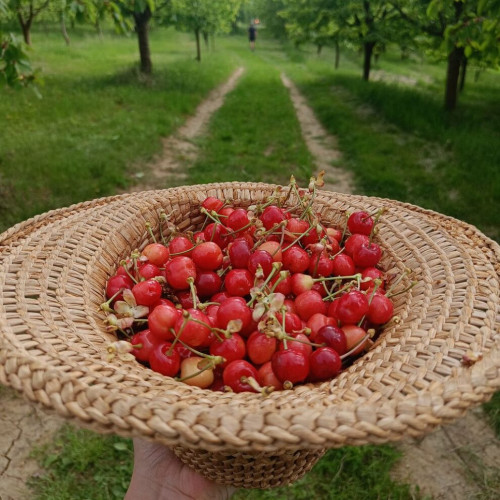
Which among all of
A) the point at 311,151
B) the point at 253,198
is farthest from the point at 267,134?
the point at 253,198

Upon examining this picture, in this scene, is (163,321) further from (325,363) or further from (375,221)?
(375,221)

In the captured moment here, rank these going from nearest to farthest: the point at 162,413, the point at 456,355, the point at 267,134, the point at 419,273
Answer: the point at 162,413 < the point at 456,355 < the point at 419,273 < the point at 267,134

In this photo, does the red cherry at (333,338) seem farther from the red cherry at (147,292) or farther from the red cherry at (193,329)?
the red cherry at (147,292)

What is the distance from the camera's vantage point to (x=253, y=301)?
5.36 ft

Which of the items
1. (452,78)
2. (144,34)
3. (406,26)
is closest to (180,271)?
(452,78)

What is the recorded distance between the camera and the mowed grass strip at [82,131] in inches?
194

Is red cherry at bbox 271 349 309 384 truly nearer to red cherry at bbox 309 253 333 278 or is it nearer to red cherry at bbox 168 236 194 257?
red cherry at bbox 309 253 333 278

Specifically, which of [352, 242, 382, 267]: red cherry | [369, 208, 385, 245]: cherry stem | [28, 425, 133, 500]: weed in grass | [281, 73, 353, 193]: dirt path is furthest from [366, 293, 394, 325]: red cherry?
[281, 73, 353, 193]: dirt path

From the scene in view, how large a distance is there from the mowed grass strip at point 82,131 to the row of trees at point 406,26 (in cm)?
357

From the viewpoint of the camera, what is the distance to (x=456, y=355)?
1.27m

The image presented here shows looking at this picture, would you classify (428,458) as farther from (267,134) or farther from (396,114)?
(396,114)

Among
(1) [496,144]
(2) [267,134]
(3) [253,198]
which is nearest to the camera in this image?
(3) [253,198]

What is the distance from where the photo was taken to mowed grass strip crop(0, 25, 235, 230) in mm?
4930

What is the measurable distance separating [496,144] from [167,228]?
5.57m
